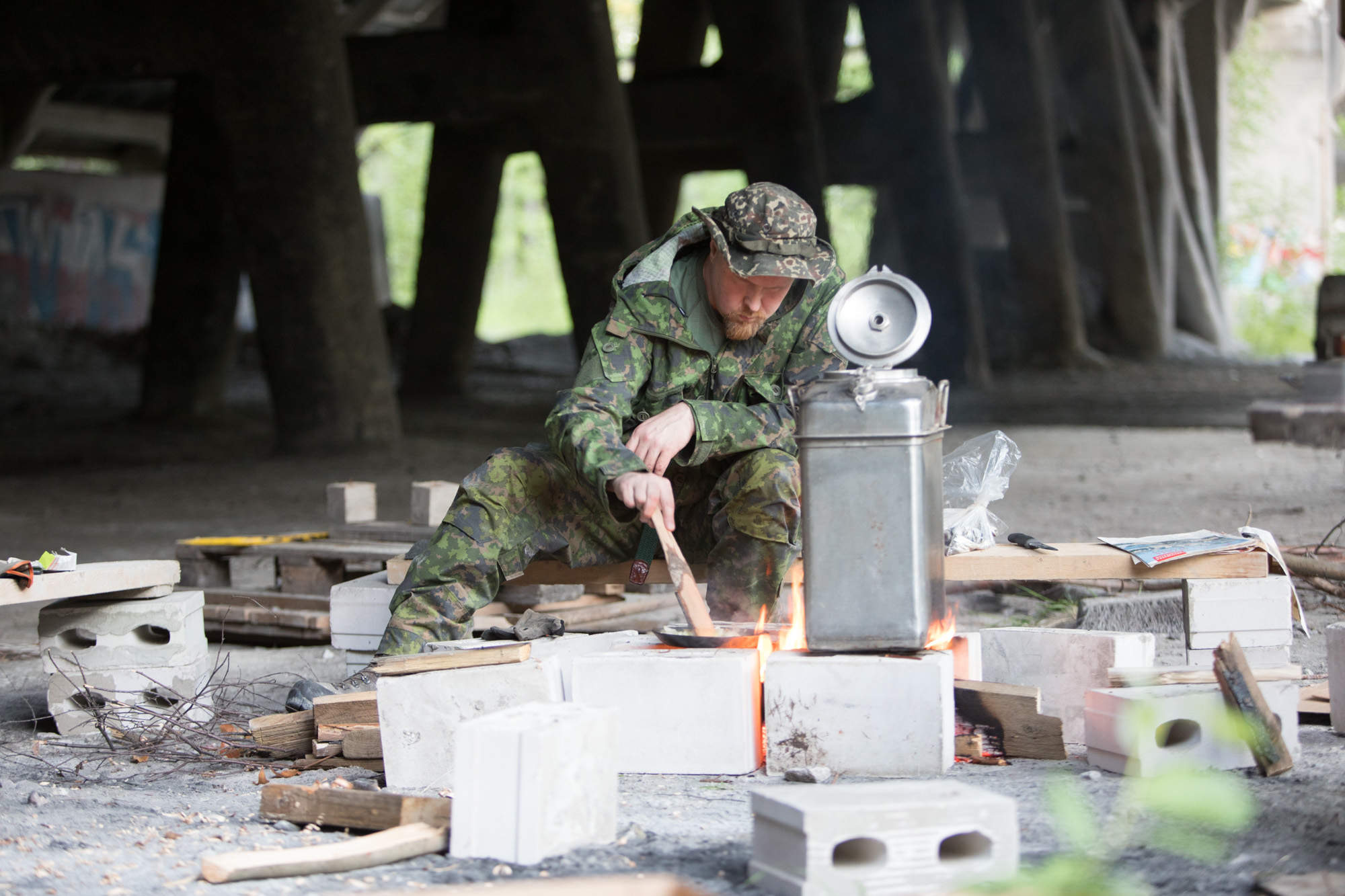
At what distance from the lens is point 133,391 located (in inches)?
569

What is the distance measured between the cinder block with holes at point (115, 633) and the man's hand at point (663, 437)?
1206mm

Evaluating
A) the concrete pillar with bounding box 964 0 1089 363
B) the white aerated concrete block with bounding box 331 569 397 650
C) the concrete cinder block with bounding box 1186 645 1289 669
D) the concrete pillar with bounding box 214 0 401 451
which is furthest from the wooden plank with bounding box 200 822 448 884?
the concrete pillar with bounding box 964 0 1089 363

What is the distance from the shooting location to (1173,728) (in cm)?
279

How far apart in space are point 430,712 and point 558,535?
0.77 meters

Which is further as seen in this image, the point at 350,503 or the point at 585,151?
the point at 585,151

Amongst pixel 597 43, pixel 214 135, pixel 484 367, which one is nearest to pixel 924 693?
pixel 597 43

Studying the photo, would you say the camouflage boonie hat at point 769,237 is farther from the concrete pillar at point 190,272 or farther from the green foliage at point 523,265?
the green foliage at point 523,265

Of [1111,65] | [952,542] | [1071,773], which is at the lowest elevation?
[1071,773]

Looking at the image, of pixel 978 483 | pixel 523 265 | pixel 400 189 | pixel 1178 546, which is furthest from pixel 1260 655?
pixel 400 189

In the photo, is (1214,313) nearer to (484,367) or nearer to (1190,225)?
(1190,225)

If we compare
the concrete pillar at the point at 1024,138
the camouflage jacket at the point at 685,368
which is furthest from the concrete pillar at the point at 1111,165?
the camouflage jacket at the point at 685,368

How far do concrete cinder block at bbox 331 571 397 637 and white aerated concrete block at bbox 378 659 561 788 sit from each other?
33.2 inches

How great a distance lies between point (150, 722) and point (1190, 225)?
19630 millimetres

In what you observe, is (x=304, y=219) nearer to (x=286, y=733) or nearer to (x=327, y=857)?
(x=286, y=733)
